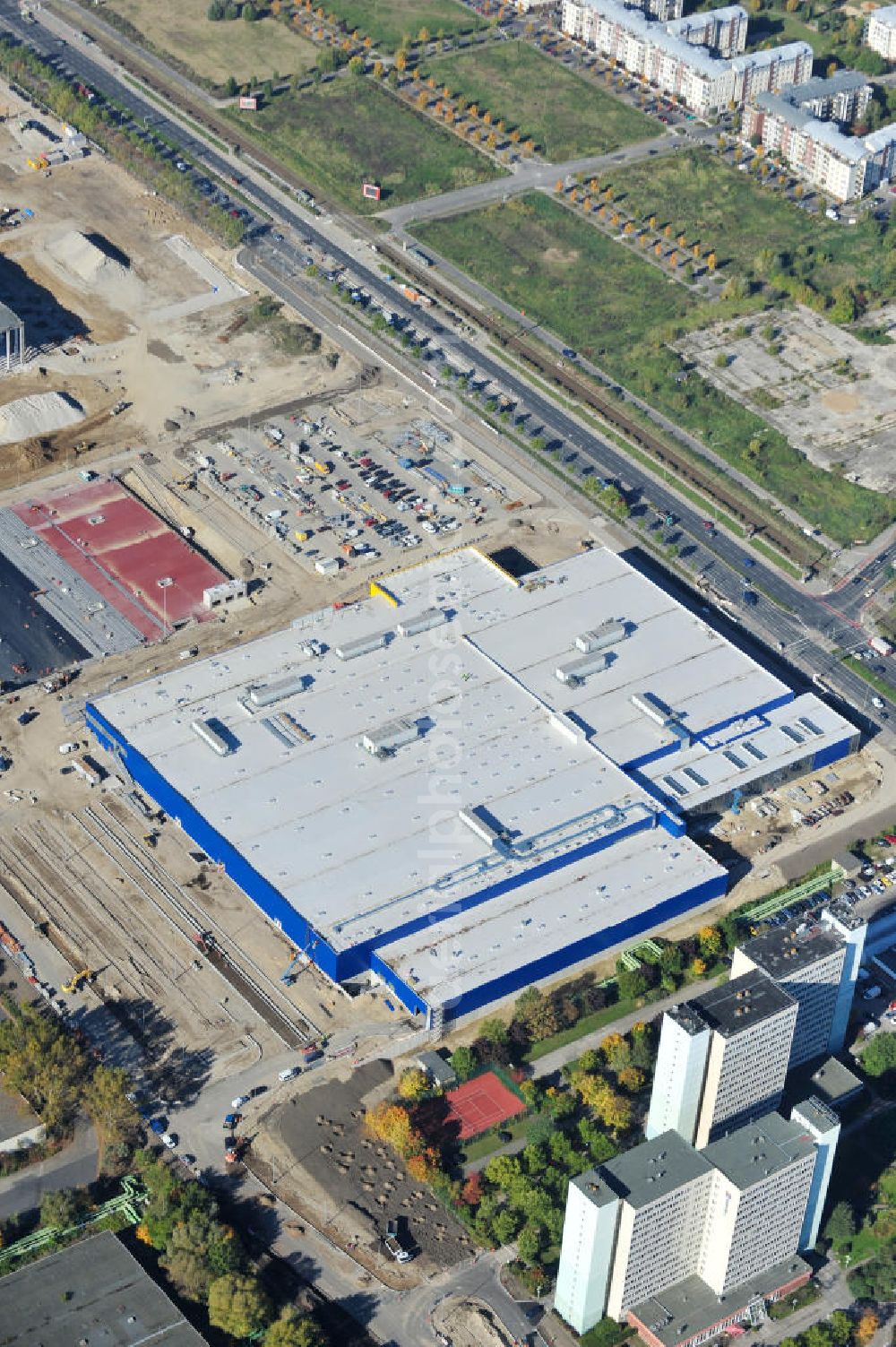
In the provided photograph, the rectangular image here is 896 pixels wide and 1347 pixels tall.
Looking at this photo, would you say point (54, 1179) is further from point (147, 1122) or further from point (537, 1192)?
point (537, 1192)

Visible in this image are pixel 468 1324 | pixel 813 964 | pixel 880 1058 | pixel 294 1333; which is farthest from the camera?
pixel 880 1058

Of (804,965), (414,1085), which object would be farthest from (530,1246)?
(804,965)

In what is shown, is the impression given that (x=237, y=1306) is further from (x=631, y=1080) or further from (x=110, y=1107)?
(x=631, y=1080)

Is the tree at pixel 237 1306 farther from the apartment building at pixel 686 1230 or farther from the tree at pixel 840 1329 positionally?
the tree at pixel 840 1329

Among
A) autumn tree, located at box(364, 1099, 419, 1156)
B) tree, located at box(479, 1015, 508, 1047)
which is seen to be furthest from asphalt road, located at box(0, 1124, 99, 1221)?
→ tree, located at box(479, 1015, 508, 1047)

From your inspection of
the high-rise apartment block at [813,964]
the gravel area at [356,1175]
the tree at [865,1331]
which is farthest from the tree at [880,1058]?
the gravel area at [356,1175]

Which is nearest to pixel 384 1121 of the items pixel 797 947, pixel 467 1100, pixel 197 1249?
pixel 467 1100
